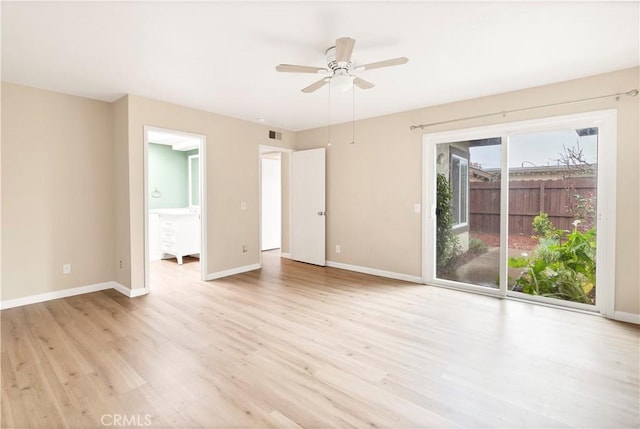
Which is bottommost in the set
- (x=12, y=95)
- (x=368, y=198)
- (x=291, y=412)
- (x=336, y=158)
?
(x=291, y=412)

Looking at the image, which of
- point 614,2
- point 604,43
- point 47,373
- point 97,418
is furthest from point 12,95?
point 604,43

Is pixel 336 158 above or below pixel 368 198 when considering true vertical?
above

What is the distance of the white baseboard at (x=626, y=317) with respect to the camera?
312cm

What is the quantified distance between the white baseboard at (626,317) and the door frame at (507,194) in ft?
0.12

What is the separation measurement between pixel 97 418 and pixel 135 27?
2585 millimetres

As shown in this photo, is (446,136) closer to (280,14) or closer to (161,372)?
(280,14)

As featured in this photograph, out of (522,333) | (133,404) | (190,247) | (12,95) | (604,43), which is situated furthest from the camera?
(190,247)

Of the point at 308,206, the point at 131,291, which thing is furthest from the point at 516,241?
the point at 131,291

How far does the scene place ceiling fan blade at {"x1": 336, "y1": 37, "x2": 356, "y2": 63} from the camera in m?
2.25

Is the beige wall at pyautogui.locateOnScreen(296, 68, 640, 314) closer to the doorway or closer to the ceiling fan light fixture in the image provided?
the doorway

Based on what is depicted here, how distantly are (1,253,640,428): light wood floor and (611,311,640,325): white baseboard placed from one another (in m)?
0.14

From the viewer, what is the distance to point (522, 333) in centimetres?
291

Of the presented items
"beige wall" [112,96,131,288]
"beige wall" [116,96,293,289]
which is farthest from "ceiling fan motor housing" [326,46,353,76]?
"beige wall" [112,96,131,288]

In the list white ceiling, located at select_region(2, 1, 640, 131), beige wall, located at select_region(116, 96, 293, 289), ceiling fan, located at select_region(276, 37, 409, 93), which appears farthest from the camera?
beige wall, located at select_region(116, 96, 293, 289)
